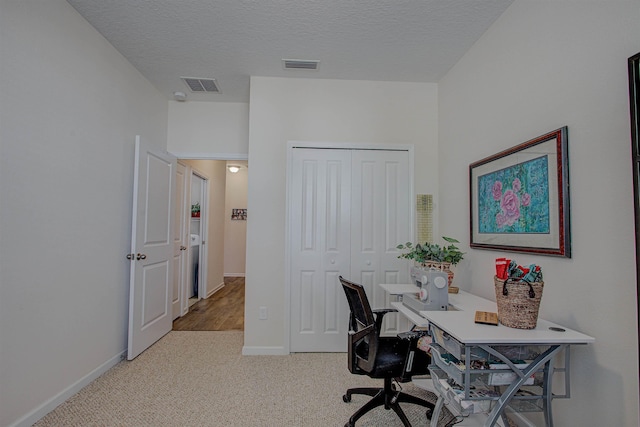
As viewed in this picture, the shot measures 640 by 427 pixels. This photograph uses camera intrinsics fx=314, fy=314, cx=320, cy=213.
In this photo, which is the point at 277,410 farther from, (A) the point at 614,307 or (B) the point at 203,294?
(B) the point at 203,294

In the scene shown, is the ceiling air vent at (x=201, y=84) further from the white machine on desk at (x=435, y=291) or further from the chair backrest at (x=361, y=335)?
the white machine on desk at (x=435, y=291)

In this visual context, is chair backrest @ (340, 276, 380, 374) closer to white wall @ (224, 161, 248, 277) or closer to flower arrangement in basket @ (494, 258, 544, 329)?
flower arrangement in basket @ (494, 258, 544, 329)

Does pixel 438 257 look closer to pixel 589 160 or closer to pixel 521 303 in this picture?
pixel 521 303

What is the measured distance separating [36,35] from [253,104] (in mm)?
1601

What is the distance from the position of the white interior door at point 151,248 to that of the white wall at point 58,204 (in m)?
0.13

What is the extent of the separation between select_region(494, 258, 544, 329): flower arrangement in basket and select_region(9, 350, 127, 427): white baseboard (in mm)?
2724

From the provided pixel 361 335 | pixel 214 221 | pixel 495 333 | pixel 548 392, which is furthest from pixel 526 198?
pixel 214 221

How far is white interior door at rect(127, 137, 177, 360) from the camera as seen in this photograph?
2.82m

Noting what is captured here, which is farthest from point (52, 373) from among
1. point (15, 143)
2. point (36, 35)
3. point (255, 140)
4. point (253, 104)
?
point (253, 104)

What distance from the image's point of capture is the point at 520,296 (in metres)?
1.43

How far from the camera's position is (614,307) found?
1.38 meters

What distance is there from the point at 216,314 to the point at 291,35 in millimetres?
3563

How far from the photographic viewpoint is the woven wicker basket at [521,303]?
4.65 feet

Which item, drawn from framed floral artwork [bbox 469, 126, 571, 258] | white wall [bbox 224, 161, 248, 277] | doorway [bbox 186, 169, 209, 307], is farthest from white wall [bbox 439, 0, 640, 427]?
white wall [bbox 224, 161, 248, 277]
